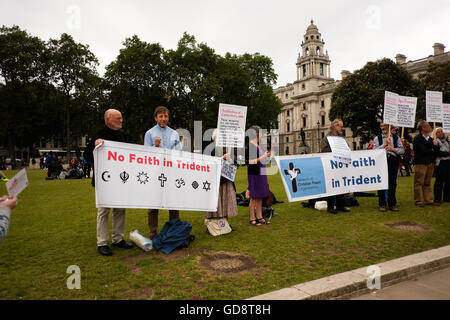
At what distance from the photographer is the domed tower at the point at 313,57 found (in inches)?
3642

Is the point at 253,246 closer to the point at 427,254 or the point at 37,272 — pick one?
the point at 427,254

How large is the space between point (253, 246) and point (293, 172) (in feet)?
8.52

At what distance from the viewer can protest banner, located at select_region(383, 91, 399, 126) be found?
7.81m

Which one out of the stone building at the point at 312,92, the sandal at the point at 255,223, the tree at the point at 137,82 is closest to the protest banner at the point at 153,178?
the sandal at the point at 255,223

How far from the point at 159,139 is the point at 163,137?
241mm

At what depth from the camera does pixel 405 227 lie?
19.7ft

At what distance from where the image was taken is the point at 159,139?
518cm

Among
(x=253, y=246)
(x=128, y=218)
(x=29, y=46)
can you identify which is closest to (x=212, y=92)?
(x=29, y=46)

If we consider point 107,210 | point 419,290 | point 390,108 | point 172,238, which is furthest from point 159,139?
point 390,108

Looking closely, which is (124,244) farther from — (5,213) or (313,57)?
(313,57)

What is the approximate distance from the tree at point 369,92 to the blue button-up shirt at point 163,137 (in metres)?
43.3

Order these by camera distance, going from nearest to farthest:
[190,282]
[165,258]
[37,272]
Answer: [190,282]
[37,272]
[165,258]

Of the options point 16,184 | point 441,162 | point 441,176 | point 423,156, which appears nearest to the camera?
point 16,184
